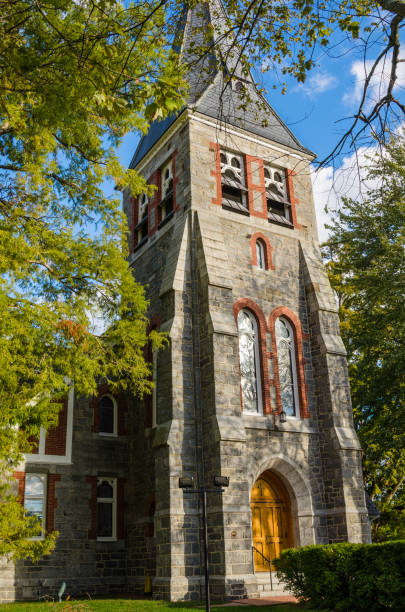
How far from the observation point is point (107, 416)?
18.3m

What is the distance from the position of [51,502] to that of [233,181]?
1096 centimetres

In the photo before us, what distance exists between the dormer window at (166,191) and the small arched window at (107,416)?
616 cm

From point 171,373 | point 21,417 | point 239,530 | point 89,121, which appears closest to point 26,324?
point 21,417

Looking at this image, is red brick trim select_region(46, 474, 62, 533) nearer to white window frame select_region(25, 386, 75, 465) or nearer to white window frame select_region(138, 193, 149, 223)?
white window frame select_region(25, 386, 75, 465)

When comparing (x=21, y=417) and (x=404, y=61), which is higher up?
(x=404, y=61)

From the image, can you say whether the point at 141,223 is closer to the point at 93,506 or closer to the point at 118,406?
the point at 118,406

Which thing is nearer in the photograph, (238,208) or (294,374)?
(294,374)

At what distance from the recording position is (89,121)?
32.8 ft

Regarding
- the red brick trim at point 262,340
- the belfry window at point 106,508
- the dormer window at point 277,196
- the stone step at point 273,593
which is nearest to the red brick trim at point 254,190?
the dormer window at point 277,196

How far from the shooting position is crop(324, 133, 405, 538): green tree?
18.6m

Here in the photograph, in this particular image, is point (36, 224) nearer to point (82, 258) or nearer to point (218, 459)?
point (82, 258)

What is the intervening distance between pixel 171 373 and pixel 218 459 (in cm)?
245

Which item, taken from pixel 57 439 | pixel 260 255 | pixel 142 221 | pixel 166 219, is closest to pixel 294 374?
pixel 260 255

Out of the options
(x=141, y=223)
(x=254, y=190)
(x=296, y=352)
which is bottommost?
(x=296, y=352)
